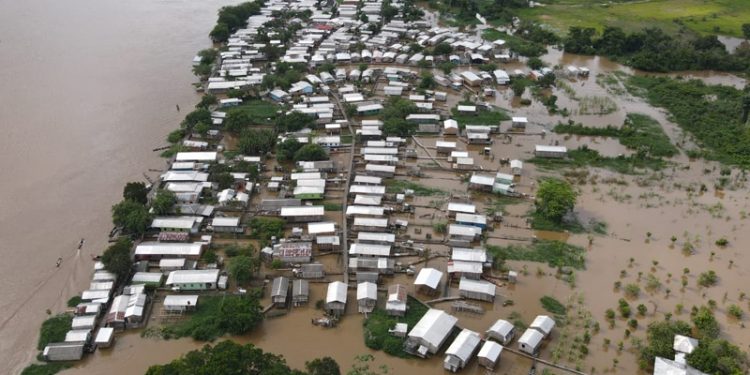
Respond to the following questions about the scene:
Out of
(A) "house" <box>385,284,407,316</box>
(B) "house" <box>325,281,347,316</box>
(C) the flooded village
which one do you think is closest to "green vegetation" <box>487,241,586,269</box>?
(C) the flooded village

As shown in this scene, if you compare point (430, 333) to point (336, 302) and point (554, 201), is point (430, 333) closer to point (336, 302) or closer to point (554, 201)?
point (336, 302)

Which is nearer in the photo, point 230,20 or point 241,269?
point 241,269

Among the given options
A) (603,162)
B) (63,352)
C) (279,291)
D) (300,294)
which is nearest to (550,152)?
(603,162)

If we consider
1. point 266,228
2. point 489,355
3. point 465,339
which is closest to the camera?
point 489,355

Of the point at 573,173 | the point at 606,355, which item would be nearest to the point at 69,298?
the point at 606,355

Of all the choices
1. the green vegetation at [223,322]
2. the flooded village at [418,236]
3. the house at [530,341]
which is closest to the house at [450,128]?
the flooded village at [418,236]

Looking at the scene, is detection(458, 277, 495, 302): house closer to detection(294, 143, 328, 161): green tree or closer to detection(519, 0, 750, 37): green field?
detection(294, 143, 328, 161): green tree

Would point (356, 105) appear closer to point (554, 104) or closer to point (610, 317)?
point (554, 104)

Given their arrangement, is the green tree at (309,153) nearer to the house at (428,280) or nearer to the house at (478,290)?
the house at (428,280)
